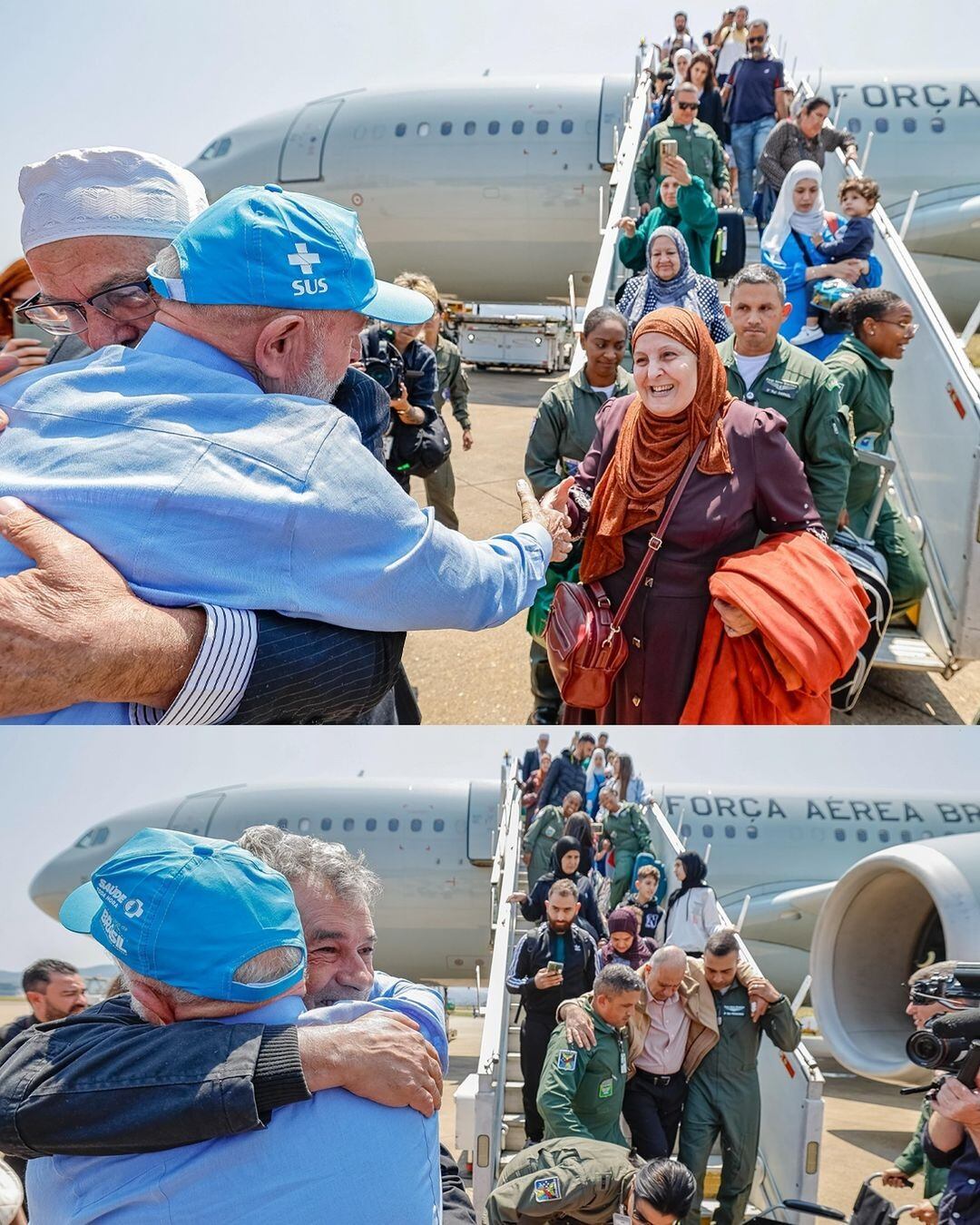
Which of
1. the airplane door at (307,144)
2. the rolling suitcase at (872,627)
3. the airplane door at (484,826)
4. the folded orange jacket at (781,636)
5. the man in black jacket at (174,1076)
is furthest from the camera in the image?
the airplane door at (307,144)

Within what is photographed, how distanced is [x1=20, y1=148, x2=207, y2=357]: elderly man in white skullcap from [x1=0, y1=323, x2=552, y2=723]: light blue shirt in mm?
269

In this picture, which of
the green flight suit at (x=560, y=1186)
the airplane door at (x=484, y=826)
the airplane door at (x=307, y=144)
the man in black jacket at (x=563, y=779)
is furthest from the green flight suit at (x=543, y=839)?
the airplane door at (x=307, y=144)

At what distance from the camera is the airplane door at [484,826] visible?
491cm

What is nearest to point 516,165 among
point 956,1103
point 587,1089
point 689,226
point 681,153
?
point 681,153

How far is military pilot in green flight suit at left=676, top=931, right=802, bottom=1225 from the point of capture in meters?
3.35

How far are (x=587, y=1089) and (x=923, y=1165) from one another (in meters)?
1.29

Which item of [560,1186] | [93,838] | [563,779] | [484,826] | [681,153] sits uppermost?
[681,153]

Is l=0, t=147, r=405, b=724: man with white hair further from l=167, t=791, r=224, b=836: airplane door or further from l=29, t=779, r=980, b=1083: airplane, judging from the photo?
l=167, t=791, r=224, b=836: airplane door

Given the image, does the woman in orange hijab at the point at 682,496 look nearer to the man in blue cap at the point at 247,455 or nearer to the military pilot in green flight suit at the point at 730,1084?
the man in blue cap at the point at 247,455

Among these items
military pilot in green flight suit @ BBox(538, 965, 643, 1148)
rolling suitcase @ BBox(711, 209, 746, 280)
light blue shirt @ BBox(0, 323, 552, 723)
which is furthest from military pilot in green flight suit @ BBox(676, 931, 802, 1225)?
rolling suitcase @ BBox(711, 209, 746, 280)

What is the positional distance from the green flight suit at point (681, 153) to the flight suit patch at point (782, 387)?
12.3 feet

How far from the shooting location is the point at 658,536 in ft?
Answer: 8.18

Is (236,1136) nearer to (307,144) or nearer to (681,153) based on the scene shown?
(681,153)

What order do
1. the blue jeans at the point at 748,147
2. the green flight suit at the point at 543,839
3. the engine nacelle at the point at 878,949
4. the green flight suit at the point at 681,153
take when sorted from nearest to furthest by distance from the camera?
the engine nacelle at the point at 878,949
the green flight suit at the point at 543,839
the green flight suit at the point at 681,153
the blue jeans at the point at 748,147
